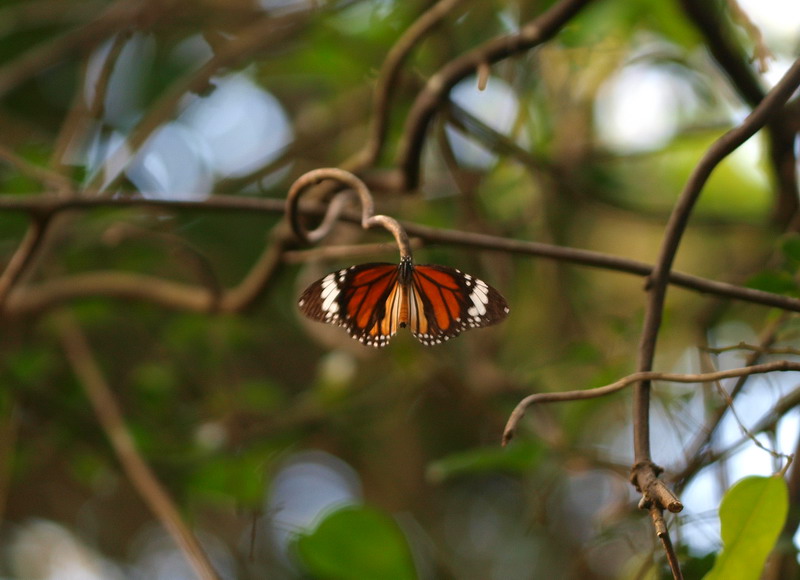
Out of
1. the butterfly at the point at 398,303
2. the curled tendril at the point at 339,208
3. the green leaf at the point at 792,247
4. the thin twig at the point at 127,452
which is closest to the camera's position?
the curled tendril at the point at 339,208

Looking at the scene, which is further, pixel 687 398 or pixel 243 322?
pixel 243 322

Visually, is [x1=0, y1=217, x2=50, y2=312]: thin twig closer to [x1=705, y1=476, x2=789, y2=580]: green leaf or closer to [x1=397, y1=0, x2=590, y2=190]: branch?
[x1=397, y1=0, x2=590, y2=190]: branch

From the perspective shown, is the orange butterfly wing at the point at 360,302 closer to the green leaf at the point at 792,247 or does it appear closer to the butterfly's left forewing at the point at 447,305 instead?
the butterfly's left forewing at the point at 447,305

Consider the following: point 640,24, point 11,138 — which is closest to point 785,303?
point 640,24

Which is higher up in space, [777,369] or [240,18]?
[240,18]

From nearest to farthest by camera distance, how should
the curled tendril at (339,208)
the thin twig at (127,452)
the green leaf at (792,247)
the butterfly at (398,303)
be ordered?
the curled tendril at (339,208)
the butterfly at (398,303)
the green leaf at (792,247)
the thin twig at (127,452)

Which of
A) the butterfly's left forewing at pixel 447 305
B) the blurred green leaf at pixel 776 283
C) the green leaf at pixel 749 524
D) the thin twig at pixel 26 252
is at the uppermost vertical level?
the thin twig at pixel 26 252

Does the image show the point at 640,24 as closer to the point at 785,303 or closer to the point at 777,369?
the point at 785,303

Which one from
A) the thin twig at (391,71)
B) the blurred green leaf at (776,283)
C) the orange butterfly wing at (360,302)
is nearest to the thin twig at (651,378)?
the orange butterfly wing at (360,302)
